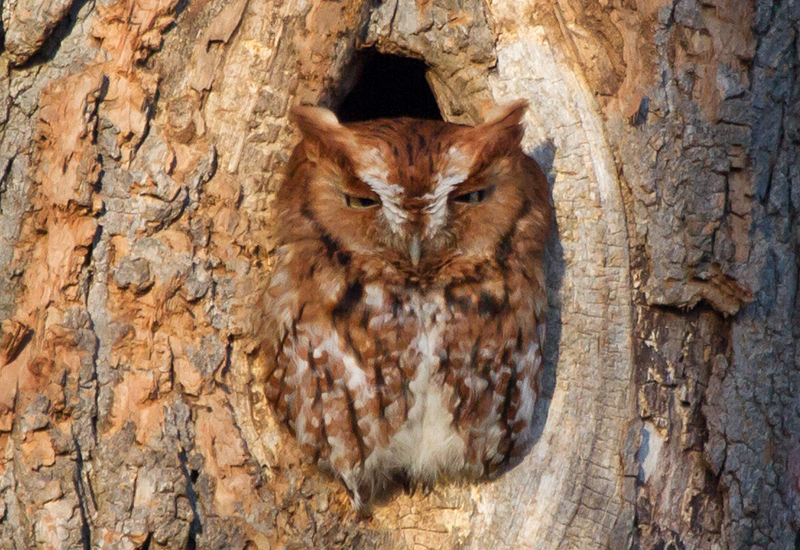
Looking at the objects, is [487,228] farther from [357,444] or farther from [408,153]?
[357,444]

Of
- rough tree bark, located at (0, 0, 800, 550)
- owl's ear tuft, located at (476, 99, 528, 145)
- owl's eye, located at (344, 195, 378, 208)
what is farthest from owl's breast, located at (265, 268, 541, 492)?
owl's ear tuft, located at (476, 99, 528, 145)

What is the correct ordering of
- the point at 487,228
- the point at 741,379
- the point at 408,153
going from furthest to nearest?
1. the point at 741,379
2. the point at 487,228
3. the point at 408,153

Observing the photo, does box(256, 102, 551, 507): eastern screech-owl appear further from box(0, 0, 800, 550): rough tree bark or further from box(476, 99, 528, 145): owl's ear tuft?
box(0, 0, 800, 550): rough tree bark

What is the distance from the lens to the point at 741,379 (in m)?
2.48

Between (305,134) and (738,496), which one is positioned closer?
(305,134)

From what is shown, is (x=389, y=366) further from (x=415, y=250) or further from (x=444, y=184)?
(x=444, y=184)

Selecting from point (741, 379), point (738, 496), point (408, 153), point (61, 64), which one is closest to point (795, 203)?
point (741, 379)

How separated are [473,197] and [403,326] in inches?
15.7

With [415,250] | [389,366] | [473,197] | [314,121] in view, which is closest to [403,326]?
[389,366]

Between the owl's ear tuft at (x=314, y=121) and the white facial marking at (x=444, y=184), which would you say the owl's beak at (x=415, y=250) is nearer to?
the white facial marking at (x=444, y=184)

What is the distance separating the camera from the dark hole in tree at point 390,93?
325 cm

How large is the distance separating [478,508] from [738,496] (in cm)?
73

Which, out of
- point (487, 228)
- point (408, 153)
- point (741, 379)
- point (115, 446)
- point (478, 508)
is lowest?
point (478, 508)

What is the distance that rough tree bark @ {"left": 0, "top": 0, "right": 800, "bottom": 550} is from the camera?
7.59 ft
